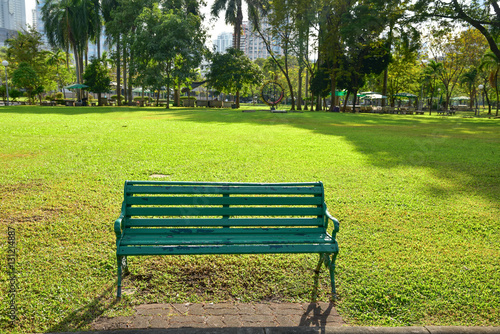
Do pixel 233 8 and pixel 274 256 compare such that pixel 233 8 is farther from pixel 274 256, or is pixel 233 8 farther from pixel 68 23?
pixel 274 256

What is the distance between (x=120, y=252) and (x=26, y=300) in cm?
93

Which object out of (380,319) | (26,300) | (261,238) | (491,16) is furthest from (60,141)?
(491,16)

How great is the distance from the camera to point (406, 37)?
29938 mm

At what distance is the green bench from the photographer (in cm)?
345

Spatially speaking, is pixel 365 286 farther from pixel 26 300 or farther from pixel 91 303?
pixel 26 300

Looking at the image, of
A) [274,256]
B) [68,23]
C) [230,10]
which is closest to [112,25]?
[68,23]

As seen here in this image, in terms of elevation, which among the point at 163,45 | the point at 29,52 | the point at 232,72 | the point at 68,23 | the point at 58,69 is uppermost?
the point at 68,23

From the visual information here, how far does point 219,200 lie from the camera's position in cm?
379

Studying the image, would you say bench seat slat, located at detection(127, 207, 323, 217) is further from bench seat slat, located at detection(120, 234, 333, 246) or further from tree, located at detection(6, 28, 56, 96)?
tree, located at detection(6, 28, 56, 96)

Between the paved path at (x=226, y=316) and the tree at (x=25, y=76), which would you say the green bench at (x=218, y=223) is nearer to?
the paved path at (x=226, y=316)

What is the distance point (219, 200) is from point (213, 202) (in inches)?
2.5

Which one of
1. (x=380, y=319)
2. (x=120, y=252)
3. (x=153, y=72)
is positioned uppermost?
(x=153, y=72)

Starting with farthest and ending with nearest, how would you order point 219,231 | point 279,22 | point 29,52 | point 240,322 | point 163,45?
point 29,52 → point 279,22 → point 163,45 → point 219,231 → point 240,322

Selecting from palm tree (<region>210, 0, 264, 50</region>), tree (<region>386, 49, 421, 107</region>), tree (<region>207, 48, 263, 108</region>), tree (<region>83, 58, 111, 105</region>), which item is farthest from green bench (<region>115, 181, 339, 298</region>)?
tree (<region>386, 49, 421, 107</region>)
